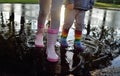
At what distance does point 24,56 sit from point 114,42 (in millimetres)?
2026

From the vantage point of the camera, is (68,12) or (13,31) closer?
(68,12)

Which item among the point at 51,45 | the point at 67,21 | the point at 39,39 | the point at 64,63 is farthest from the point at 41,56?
the point at 67,21

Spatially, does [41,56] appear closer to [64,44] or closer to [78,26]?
[64,44]

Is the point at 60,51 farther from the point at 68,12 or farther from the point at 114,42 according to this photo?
the point at 114,42

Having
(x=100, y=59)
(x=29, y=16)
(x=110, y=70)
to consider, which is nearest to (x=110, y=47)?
(x=100, y=59)

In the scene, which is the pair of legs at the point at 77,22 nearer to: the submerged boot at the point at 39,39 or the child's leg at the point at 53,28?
the submerged boot at the point at 39,39

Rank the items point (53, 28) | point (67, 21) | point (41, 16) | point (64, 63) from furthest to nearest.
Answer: point (67, 21), point (41, 16), point (53, 28), point (64, 63)

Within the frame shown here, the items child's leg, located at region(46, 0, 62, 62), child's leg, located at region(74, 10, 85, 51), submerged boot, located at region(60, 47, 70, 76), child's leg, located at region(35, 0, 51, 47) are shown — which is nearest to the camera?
submerged boot, located at region(60, 47, 70, 76)

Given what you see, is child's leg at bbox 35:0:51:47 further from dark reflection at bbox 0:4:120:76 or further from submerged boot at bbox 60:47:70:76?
submerged boot at bbox 60:47:70:76

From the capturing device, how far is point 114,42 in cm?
608

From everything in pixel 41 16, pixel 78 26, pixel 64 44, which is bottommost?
pixel 64 44

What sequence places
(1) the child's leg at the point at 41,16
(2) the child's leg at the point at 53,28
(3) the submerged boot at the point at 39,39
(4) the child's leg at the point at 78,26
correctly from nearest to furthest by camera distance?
(2) the child's leg at the point at 53,28 < (1) the child's leg at the point at 41,16 < (3) the submerged boot at the point at 39,39 < (4) the child's leg at the point at 78,26

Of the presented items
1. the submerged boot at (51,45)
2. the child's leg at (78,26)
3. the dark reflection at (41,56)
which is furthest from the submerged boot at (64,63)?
the child's leg at (78,26)

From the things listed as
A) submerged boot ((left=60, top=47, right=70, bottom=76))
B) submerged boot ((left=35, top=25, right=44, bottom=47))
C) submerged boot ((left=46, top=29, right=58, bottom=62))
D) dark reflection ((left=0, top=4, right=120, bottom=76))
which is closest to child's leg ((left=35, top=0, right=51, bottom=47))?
submerged boot ((left=35, top=25, right=44, bottom=47))
